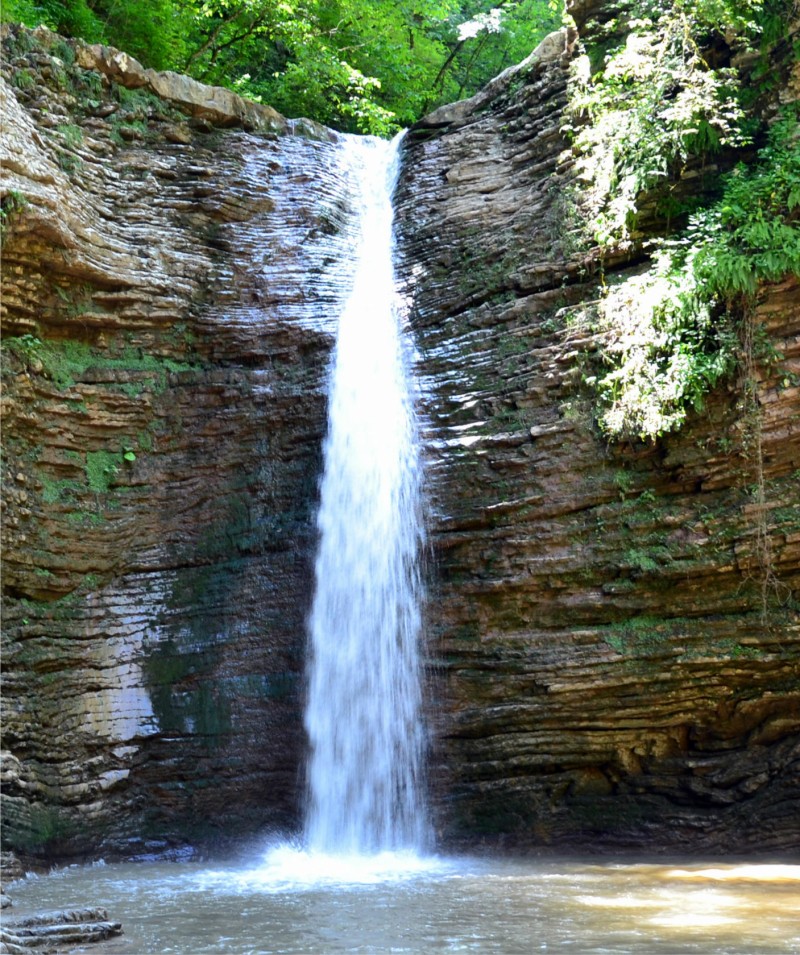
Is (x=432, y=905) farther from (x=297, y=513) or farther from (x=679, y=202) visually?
(x=679, y=202)

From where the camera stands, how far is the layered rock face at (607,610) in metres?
7.81

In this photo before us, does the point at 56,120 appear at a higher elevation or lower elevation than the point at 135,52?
lower

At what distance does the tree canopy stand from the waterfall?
538 centimetres

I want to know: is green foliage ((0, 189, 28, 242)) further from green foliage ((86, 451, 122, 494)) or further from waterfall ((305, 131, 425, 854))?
waterfall ((305, 131, 425, 854))

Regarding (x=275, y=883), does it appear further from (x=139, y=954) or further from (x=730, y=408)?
(x=730, y=408)

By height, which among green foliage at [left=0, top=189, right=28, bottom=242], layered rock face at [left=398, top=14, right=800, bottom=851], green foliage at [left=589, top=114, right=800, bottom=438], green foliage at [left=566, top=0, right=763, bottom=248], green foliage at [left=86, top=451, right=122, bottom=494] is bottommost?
layered rock face at [left=398, top=14, right=800, bottom=851]

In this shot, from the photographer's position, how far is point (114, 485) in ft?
31.0

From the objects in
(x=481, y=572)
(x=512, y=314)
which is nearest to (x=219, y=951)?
(x=481, y=572)

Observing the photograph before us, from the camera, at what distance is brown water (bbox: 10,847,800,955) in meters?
4.58

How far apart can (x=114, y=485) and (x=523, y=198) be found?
17.1 feet

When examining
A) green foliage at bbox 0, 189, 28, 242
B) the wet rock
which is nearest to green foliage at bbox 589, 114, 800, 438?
green foliage at bbox 0, 189, 28, 242

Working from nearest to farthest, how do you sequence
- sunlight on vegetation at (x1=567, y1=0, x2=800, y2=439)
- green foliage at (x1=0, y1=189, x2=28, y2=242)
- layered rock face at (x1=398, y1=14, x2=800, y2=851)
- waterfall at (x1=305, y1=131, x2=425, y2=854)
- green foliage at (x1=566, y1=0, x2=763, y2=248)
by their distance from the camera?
layered rock face at (x1=398, y1=14, x2=800, y2=851) < sunlight on vegetation at (x1=567, y1=0, x2=800, y2=439) < waterfall at (x1=305, y1=131, x2=425, y2=854) < green foliage at (x1=0, y1=189, x2=28, y2=242) < green foliage at (x1=566, y1=0, x2=763, y2=248)

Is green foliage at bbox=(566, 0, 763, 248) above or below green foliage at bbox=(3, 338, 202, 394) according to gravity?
above

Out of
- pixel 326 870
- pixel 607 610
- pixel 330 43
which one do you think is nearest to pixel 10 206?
pixel 326 870
